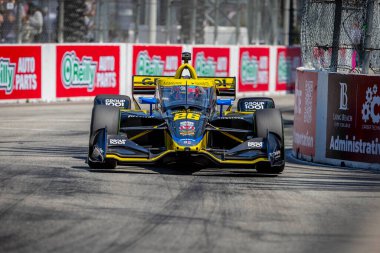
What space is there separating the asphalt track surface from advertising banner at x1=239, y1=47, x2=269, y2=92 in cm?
1738

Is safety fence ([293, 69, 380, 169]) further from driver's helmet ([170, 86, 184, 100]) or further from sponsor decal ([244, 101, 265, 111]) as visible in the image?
driver's helmet ([170, 86, 184, 100])

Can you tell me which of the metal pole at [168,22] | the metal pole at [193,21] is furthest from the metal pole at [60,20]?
the metal pole at [193,21]

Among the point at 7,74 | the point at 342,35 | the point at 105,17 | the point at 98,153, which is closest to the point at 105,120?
the point at 98,153

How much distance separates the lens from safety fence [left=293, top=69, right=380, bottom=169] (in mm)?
14133

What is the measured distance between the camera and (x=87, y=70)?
27.0 m

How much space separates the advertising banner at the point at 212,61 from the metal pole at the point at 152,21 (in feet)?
4.95

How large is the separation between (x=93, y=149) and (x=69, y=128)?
688 cm

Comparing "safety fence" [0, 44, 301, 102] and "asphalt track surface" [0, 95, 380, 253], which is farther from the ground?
"safety fence" [0, 44, 301, 102]

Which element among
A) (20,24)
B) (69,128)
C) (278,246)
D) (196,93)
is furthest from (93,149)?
(20,24)

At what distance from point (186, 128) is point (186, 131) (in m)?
0.05

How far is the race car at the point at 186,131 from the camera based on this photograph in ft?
41.8

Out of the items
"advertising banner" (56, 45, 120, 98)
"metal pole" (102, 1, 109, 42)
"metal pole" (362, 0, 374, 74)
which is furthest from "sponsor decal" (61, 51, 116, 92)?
"metal pole" (362, 0, 374, 74)

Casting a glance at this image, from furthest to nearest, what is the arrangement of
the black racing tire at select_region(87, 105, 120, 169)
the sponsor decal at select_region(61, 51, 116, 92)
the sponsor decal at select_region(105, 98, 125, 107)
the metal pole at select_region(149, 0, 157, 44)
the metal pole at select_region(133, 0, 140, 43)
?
1. the metal pole at select_region(149, 0, 157, 44)
2. the metal pole at select_region(133, 0, 140, 43)
3. the sponsor decal at select_region(61, 51, 116, 92)
4. the sponsor decal at select_region(105, 98, 125, 107)
5. the black racing tire at select_region(87, 105, 120, 169)

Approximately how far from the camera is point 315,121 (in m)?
15.0
